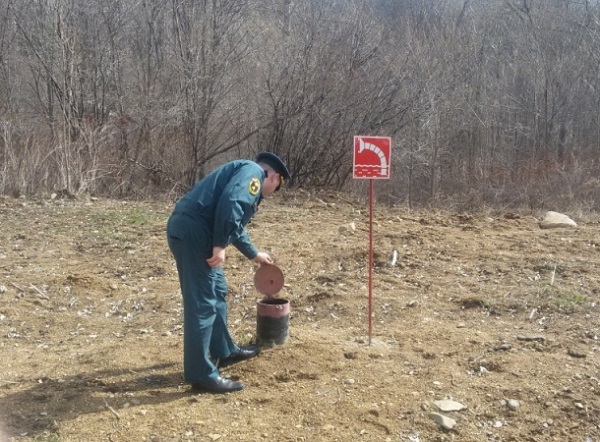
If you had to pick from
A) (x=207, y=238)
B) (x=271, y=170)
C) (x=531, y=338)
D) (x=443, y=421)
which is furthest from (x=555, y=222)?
(x=207, y=238)

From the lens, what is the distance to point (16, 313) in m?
5.79

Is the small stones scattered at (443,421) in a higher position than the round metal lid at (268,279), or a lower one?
lower

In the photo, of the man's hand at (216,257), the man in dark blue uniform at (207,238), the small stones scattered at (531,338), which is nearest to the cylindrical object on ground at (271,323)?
the man in dark blue uniform at (207,238)

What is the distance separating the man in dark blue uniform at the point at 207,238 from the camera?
371 cm

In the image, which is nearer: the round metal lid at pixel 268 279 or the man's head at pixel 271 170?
the man's head at pixel 271 170

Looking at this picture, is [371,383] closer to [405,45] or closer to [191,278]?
[191,278]

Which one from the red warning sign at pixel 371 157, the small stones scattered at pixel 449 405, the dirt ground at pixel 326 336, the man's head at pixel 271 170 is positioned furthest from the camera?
the red warning sign at pixel 371 157

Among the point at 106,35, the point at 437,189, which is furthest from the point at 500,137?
the point at 106,35

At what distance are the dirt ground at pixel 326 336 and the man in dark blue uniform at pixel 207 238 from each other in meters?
0.22

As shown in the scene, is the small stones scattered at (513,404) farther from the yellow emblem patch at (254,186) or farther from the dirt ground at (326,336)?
the yellow emblem patch at (254,186)

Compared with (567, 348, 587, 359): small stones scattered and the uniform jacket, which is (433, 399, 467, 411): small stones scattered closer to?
(567, 348, 587, 359): small stones scattered

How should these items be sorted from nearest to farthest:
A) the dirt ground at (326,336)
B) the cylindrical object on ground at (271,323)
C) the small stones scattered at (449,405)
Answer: the dirt ground at (326,336) → the small stones scattered at (449,405) → the cylindrical object on ground at (271,323)

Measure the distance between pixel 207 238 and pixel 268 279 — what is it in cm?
82

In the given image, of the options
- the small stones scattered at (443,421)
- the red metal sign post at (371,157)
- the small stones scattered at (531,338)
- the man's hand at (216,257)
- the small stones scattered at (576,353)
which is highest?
the red metal sign post at (371,157)
